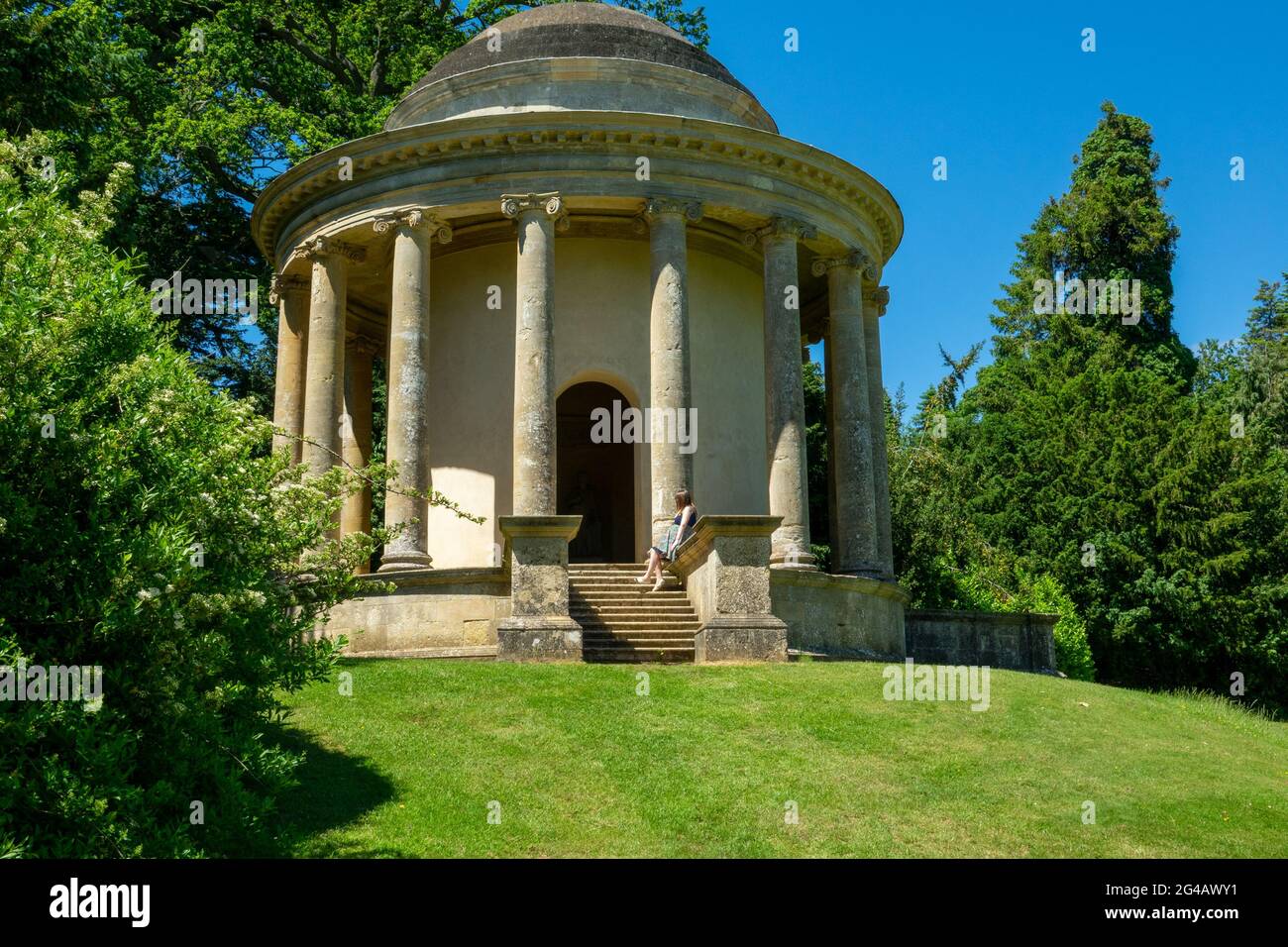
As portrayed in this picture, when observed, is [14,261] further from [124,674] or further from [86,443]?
[124,674]

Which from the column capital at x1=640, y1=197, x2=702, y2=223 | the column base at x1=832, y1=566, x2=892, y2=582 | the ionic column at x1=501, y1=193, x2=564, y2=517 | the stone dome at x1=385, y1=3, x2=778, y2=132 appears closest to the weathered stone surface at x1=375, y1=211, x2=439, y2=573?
the ionic column at x1=501, y1=193, x2=564, y2=517

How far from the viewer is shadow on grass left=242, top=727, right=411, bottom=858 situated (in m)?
9.23

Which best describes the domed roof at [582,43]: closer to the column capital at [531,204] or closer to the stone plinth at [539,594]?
the column capital at [531,204]

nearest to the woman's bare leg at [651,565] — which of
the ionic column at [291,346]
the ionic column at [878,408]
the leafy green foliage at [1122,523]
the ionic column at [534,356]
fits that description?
the ionic column at [534,356]

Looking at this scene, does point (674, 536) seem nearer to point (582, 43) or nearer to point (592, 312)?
point (592, 312)

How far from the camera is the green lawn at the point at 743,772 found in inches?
392

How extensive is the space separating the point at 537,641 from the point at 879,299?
1342cm

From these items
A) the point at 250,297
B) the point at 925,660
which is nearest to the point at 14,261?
the point at 925,660

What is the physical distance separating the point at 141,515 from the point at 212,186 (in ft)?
96.6

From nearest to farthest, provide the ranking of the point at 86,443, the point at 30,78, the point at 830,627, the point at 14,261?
1. the point at 86,443
2. the point at 14,261
3. the point at 30,78
4. the point at 830,627

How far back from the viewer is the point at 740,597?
679 inches

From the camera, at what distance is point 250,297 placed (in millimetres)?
33125

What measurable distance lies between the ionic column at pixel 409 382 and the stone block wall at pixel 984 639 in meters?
9.83

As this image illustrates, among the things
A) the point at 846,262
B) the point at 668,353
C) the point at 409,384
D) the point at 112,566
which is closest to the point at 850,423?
the point at 846,262
